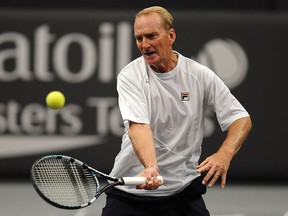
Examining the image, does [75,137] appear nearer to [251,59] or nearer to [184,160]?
[251,59]

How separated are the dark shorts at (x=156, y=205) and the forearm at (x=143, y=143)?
432 mm

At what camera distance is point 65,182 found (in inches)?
201

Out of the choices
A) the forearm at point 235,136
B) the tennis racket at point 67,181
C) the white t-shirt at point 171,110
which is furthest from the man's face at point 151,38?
the tennis racket at point 67,181

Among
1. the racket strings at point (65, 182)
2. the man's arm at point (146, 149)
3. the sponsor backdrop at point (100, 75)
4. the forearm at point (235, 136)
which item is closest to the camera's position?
the man's arm at point (146, 149)

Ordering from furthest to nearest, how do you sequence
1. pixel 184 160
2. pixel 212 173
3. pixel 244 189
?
pixel 244 189, pixel 184 160, pixel 212 173

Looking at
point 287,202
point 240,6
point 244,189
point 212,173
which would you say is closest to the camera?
point 212,173

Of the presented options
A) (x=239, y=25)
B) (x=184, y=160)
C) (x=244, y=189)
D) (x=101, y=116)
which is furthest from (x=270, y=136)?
(x=184, y=160)

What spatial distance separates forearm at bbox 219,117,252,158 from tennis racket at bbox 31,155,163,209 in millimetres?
581

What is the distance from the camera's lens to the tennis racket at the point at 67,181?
4898 mm

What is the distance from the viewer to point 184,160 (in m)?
5.39

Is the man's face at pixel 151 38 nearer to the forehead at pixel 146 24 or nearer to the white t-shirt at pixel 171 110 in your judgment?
the forehead at pixel 146 24

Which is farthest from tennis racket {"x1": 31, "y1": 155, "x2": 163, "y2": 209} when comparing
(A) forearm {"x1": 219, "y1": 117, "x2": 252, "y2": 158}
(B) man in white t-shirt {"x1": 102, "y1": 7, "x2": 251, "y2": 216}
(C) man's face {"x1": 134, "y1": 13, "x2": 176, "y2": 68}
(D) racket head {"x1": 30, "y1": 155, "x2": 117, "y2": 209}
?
(C) man's face {"x1": 134, "y1": 13, "x2": 176, "y2": 68}

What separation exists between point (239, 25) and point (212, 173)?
5.72 m

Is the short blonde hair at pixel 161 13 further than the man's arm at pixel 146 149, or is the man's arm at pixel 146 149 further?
the short blonde hair at pixel 161 13
